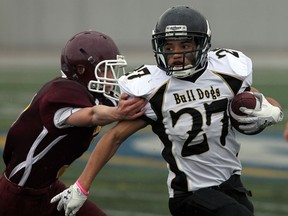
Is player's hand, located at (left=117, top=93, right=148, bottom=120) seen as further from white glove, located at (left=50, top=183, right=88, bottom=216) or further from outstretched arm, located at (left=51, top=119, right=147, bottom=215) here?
white glove, located at (left=50, top=183, right=88, bottom=216)

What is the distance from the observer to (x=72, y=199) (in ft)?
15.1

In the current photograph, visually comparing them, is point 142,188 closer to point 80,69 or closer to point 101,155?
point 80,69

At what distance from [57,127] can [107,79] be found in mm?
380

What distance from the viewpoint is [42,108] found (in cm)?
475

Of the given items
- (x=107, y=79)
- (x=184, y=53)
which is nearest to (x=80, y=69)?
(x=107, y=79)

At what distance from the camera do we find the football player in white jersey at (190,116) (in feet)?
14.8

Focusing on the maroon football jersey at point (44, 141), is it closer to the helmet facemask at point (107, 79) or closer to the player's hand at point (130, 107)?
the helmet facemask at point (107, 79)

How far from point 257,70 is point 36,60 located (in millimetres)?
6219

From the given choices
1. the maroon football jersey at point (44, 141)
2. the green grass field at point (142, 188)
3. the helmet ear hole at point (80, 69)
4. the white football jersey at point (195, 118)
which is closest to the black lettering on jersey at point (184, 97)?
the white football jersey at point (195, 118)

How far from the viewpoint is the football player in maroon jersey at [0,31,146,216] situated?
472 cm

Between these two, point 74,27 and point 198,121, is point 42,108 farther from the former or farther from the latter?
point 74,27

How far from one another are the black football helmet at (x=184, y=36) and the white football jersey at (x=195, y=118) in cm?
8

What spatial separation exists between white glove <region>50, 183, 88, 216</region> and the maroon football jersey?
0.31 metres

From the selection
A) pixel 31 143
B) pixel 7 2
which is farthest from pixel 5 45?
pixel 31 143
